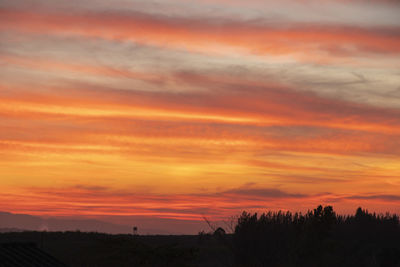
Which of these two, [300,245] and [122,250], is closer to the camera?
[122,250]

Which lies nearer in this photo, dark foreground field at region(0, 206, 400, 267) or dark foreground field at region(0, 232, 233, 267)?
dark foreground field at region(0, 232, 233, 267)

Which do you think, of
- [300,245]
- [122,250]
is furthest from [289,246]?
[122,250]

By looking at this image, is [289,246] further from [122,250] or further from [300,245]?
[122,250]

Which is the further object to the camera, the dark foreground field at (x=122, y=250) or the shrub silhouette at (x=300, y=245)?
the shrub silhouette at (x=300, y=245)

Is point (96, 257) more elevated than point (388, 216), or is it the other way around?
point (388, 216)

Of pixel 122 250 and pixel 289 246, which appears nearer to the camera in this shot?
pixel 122 250

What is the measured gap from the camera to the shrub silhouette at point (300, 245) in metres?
53.9

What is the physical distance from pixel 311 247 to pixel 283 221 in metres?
5.93

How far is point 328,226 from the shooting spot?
5425 centimetres

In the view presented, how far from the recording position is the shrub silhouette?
53.9 m

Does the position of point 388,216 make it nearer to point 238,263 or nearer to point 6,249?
point 238,263

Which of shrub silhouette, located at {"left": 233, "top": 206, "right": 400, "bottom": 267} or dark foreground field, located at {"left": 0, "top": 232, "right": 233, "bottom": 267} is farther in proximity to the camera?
shrub silhouette, located at {"left": 233, "top": 206, "right": 400, "bottom": 267}

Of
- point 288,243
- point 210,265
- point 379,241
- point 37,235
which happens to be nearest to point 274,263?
point 288,243

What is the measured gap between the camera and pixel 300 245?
5409 centimetres
